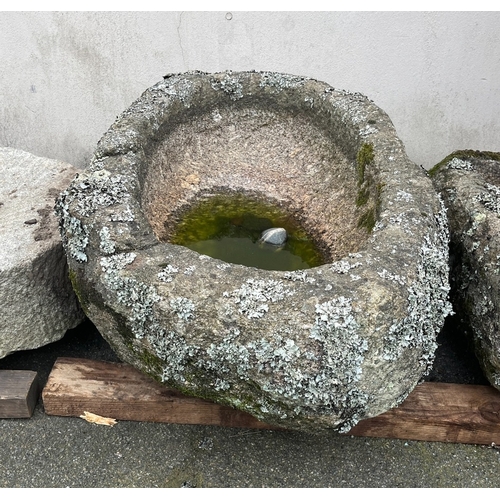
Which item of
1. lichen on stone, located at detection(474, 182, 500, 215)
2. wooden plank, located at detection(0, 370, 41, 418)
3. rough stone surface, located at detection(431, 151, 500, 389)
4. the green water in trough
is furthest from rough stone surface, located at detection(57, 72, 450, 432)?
wooden plank, located at detection(0, 370, 41, 418)

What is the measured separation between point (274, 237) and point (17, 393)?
144 cm

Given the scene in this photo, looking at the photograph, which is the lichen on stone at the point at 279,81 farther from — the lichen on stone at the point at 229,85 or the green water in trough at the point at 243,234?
the green water in trough at the point at 243,234

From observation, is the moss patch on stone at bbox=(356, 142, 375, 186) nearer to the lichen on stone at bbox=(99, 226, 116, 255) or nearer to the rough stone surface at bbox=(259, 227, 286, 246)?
the rough stone surface at bbox=(259, 227, 286, 246)

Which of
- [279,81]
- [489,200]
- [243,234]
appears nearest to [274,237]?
[243,234]

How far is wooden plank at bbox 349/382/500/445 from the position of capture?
240cm

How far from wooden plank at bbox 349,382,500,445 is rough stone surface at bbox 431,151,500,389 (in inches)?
5.3

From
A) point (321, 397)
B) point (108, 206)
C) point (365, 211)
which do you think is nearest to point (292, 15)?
point (365, 211)

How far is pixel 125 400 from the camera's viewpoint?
7.91ft

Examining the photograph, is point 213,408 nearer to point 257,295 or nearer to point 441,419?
point 257,295

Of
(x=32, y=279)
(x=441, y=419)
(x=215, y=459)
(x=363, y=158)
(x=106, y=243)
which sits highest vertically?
(x=363, y=158)

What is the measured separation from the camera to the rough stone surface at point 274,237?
2.95 metres

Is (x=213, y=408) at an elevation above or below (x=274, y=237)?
below

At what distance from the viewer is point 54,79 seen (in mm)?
3951

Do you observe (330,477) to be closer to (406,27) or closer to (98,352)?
Result: (98,352)
